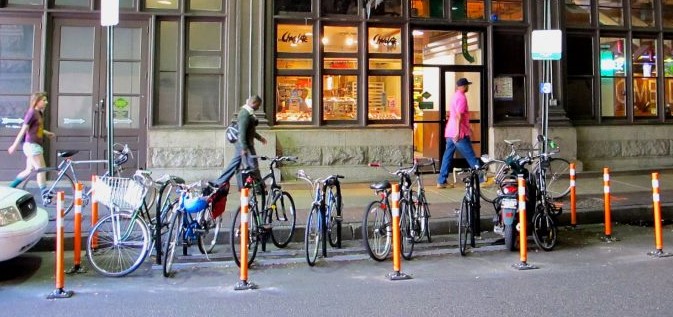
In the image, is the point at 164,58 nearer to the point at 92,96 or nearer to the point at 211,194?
the point at 92,96

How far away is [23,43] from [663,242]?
11.5 m

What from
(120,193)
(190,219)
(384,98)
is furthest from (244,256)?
(384,98)

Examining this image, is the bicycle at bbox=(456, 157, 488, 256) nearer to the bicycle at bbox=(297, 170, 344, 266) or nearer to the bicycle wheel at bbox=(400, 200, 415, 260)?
the bicycle wheel at bbox=(400, 200, 415, 260)

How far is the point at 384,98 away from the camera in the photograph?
43.3 feet

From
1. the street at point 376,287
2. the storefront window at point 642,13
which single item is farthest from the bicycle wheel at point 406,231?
the storefront window at point 642,13

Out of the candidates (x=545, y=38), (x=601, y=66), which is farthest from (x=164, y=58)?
(x=601, y=66)

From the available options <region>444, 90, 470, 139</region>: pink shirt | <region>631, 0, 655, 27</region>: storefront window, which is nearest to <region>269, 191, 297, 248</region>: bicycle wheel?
<region>444, 90, 470, 139</region>: pink shirt

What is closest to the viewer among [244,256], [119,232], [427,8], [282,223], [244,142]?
[244,256]

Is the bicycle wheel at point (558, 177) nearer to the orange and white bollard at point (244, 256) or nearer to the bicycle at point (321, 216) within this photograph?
the bicycle at point (321, 216)

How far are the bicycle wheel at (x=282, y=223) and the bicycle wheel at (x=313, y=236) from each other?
66 centimetres

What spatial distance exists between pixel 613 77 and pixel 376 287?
11013 mm

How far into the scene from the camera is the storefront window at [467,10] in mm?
13453

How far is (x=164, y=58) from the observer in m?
12.3

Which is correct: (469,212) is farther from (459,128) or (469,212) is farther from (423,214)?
(459,128)
